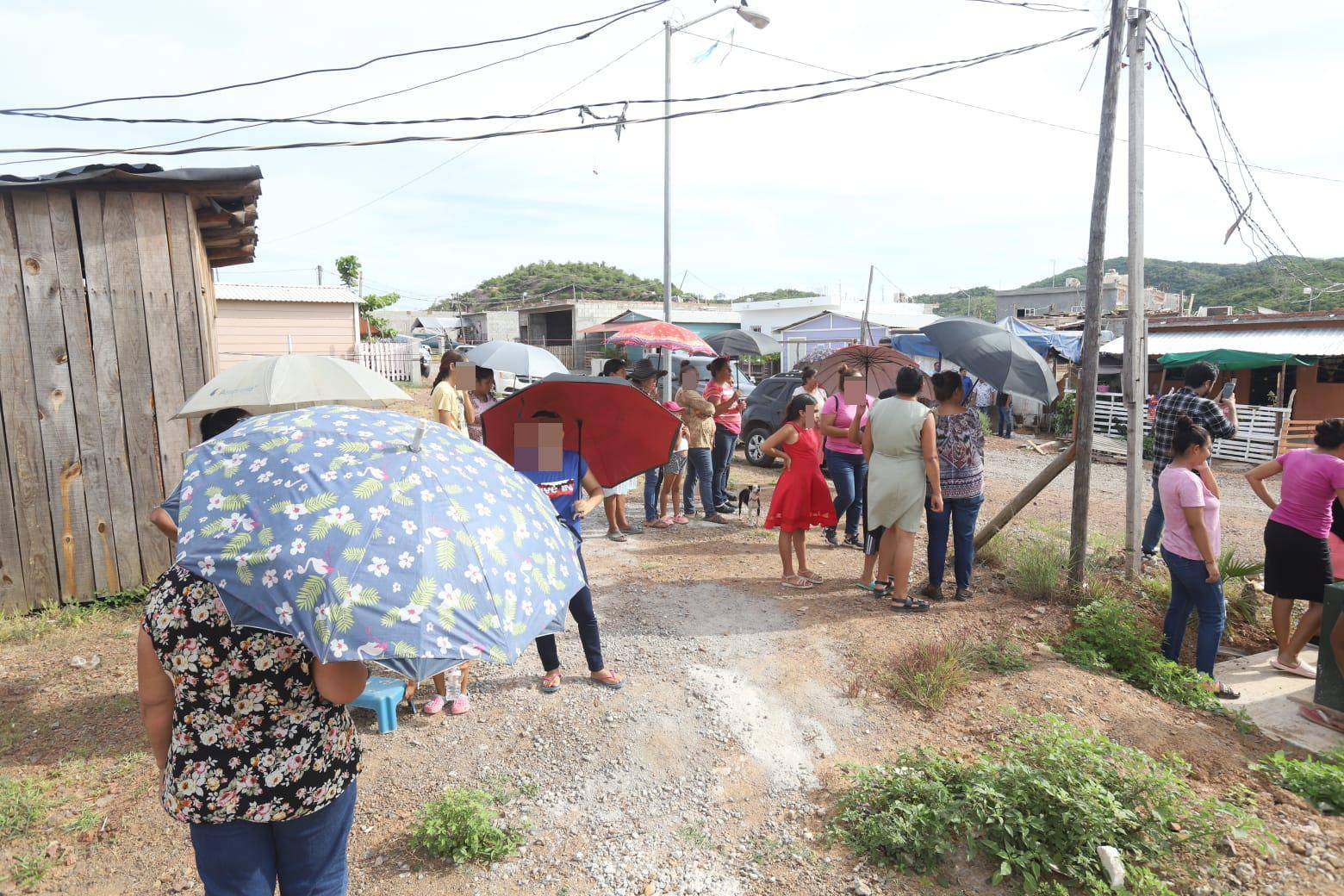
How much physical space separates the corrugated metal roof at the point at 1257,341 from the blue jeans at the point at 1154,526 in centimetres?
1023

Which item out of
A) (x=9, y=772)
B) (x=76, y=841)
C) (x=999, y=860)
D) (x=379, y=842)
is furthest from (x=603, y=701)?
(x=9, y=772)

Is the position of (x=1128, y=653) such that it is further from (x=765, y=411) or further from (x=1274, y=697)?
(x=765, y=411)

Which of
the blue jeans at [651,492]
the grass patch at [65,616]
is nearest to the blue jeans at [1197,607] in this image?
the blue jeans at [651,492]

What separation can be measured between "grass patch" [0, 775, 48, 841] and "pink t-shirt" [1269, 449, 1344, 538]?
22.8 ft

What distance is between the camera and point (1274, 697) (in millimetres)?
4730

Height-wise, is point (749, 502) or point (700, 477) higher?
point (700, 477)

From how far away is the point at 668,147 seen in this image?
12250 mm

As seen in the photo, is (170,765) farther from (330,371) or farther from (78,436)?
(78,436)

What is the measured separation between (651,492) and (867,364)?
2.76 meters

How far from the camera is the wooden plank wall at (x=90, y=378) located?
16.3ft

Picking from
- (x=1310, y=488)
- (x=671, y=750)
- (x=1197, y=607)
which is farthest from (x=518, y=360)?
(x=1310, y=488)

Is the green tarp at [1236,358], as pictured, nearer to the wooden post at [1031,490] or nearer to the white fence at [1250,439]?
the white fence at [1250,439]

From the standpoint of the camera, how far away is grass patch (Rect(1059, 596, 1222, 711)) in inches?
182

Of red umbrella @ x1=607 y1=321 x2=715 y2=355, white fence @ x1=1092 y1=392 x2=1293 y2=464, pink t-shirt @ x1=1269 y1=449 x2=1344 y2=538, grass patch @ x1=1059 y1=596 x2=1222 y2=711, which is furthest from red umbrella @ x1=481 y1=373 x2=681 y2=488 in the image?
white fence @ x1=1092 y1=392 x2=1293 y2=464
